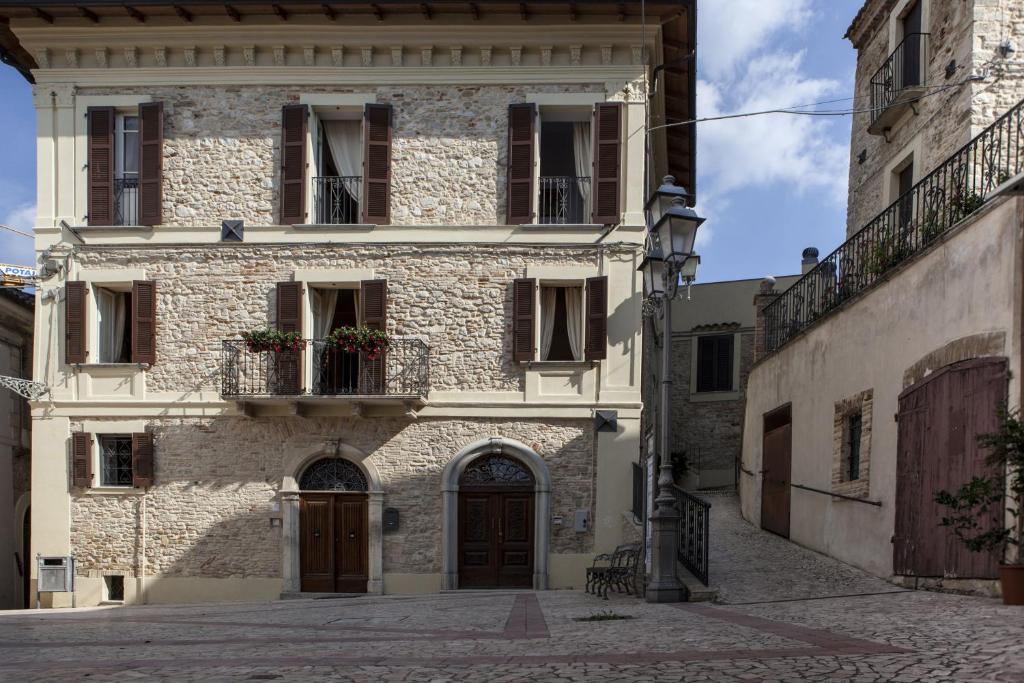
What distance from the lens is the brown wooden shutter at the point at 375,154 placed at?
16.5 m

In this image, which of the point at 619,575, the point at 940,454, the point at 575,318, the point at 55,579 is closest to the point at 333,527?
the point at 55,579

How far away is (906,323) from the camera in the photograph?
10.9 meters

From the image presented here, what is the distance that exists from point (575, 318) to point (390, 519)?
15.3 ft

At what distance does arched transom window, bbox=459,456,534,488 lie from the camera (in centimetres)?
1650

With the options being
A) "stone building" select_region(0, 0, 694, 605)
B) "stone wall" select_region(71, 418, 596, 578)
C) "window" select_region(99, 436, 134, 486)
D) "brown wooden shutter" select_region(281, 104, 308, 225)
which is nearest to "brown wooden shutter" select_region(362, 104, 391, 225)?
"stone building" select_region(0, 0, 694, 605)

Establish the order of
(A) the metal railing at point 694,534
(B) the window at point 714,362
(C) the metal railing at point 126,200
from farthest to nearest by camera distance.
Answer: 1. (B) the window at point 714,362
2. (C) the metal railing at point 126,200
3. (A) the metal railing at point 694,534

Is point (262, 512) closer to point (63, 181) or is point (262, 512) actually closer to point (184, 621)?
point (184, 621)

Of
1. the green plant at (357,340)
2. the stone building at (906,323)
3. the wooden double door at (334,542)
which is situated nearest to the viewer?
the stone building at (906,323)

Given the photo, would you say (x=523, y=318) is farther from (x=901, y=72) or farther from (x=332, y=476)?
(x=901, y=72)

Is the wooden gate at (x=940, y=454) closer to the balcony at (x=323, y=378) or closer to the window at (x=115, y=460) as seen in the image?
the balcony at (x=323, y=378)

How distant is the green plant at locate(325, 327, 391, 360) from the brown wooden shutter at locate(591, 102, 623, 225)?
4263mm

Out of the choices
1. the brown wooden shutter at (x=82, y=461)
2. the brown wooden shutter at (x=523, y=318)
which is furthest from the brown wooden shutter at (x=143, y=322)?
the brown wooden shutter at (x=523, y=318)

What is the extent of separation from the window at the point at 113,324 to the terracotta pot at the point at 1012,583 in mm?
14530

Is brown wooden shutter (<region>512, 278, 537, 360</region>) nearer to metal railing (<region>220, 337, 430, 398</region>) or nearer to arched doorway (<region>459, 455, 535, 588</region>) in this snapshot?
metal railing (<region>220, 337, 430, 398</region>)
